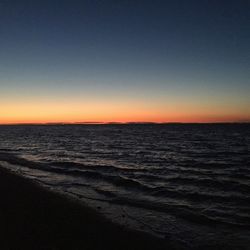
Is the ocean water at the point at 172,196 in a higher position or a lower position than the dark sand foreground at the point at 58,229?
lower

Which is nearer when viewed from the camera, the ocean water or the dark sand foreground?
the dark sand foreground

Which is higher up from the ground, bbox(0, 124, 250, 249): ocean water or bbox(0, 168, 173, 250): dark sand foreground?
bbox(0, 168, 173, 250): dark sand foreground

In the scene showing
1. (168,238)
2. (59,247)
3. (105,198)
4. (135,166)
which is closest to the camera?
(59,247)

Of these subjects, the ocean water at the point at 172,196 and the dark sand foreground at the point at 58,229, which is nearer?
the dark sand foreground at the point at 58,229

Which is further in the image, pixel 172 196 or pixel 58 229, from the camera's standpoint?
pixel 172 196

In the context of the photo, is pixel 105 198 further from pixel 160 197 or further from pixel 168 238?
pixel 168 238

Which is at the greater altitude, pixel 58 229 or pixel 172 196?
pixel 58 229

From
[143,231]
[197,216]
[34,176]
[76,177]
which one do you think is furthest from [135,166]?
[143,231]

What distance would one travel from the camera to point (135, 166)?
2820cm

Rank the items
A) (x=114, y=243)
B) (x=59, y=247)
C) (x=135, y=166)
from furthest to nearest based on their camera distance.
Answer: (x=135, y=166) < (x=114, y=243) < (x=59, y=247)

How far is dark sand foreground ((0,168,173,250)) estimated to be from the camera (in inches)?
343

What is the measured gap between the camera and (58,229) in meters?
9.90

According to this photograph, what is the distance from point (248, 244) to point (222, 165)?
1940 cm

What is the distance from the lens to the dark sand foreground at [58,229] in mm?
8711
